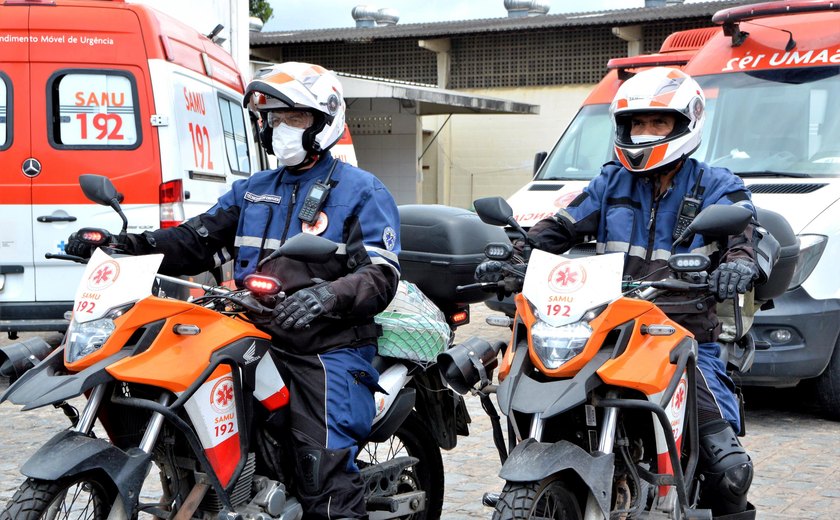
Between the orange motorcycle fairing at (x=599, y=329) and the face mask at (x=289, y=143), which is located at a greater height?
A: the face mask at (x=289, y=143)

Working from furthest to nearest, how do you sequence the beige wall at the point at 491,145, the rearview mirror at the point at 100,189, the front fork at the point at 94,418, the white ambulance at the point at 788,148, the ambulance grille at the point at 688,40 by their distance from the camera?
the beige wall at the point at 491,145 < the ambulance grille at the point at 688,40 < the white ambulance at the point at 788,148 < the rearview mirror at the point at 100,189 < the front fork at the point at 94,418

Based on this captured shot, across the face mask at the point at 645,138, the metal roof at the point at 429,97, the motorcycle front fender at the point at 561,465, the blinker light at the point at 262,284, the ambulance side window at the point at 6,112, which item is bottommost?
the motorcycle front fender at the point at 561,465

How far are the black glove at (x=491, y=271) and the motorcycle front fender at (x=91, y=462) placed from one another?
1357 millimetres

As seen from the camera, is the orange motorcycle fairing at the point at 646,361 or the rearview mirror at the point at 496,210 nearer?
the orange motorcycle fairing at the point at 646,361

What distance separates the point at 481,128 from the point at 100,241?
23.0 meters

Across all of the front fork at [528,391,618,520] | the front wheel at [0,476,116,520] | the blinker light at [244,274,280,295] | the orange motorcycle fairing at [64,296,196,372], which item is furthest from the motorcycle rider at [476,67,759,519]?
the front wheel at [0,476,116,520]

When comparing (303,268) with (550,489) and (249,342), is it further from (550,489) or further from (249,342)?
(550,489)

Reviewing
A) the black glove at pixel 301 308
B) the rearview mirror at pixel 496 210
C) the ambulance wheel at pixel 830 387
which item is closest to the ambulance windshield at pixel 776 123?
the ambulance wheel at pixel 830 387

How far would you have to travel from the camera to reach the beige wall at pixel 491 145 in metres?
25.7

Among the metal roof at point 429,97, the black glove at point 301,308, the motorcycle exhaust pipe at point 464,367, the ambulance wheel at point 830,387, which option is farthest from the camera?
the metal roof at point 429,97

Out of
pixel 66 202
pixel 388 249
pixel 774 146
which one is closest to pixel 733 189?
pixel 388 249

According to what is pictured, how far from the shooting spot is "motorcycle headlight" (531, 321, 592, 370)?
373 cm

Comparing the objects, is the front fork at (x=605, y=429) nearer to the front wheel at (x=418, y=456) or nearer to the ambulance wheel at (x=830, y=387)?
the front wheel at (x=418, y=456)

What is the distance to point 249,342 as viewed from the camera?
12.8ft
